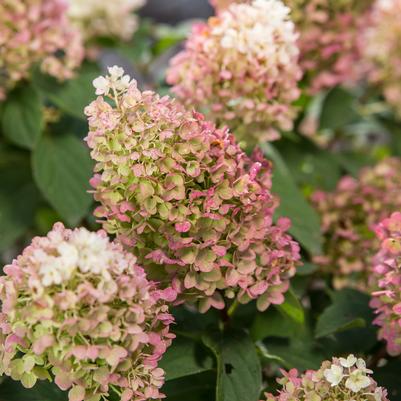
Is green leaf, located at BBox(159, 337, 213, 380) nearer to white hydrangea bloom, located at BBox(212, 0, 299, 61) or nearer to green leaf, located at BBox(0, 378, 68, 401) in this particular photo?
green leaf, located at BBox(0, 378, 68, 401)

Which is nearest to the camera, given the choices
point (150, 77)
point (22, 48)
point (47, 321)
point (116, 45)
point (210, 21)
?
point (47, 321)

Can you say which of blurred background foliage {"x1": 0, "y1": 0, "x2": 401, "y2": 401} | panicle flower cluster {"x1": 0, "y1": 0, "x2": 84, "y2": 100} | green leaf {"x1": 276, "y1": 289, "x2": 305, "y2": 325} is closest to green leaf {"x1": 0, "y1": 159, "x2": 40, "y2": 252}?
blurred background foliage {"x1": 0, "y1": 0, "x2": 401, "y2": 401}

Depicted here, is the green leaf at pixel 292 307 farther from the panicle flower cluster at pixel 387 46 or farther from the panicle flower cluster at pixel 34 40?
the panicle flower cluster at pixel 387 46

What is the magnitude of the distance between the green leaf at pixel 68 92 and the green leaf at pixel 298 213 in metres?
0.32

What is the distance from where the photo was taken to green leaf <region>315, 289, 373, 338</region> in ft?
2.87

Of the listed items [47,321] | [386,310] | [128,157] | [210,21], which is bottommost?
[386,310]

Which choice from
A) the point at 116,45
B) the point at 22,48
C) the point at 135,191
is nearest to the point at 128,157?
the point at 135,191

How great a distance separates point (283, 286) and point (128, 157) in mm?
231

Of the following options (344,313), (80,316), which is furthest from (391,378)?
(80,316)

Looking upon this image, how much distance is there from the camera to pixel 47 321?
1.95ft

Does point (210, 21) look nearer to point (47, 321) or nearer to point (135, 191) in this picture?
point (135, 191)

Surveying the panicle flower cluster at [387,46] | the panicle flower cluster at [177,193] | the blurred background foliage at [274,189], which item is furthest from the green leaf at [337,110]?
the panicle flower cluster at [177,193]

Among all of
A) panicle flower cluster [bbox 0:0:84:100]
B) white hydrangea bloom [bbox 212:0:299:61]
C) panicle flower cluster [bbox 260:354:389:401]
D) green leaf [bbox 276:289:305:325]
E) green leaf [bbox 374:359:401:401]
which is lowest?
green leaf [bbox 374:359:401:401]

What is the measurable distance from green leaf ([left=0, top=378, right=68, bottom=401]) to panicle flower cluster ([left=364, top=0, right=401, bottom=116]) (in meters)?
0.91
